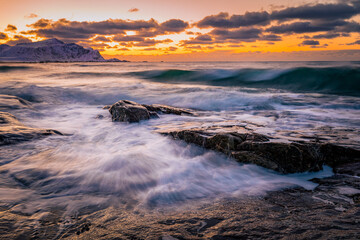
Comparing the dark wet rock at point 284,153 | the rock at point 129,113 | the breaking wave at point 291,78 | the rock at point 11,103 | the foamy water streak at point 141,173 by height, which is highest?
the breaking wave at point 291,78

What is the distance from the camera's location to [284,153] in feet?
8.93

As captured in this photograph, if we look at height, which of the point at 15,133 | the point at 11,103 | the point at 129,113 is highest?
the point at 11,103

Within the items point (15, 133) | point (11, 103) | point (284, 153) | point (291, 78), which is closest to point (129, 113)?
point (15, 133)

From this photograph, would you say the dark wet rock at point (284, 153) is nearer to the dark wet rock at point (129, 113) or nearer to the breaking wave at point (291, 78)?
the dark wet rock at point (129, 113)

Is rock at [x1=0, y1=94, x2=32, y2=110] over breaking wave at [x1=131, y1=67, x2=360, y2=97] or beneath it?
beneath

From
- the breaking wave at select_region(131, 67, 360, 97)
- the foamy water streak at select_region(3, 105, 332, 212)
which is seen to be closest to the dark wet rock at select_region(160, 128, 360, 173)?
the foamy water streak at select_region(3, 105, 332, 212)

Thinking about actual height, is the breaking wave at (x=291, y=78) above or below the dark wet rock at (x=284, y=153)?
above

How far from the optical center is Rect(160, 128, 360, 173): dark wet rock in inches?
106

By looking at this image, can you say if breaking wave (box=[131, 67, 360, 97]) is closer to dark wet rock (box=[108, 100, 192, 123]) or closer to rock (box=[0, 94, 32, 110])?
dark wet rock (box=[108, 100, 192, 123])

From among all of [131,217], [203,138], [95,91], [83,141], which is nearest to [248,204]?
[131,217]

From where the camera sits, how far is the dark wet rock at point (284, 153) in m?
2.68

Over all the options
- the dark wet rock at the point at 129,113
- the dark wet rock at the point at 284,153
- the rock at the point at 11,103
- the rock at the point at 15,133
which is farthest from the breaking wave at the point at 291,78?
the rock at the point at 15,133

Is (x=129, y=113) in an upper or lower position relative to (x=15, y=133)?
upper

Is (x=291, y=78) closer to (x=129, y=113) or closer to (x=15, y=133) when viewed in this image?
(x=129, y=113)
